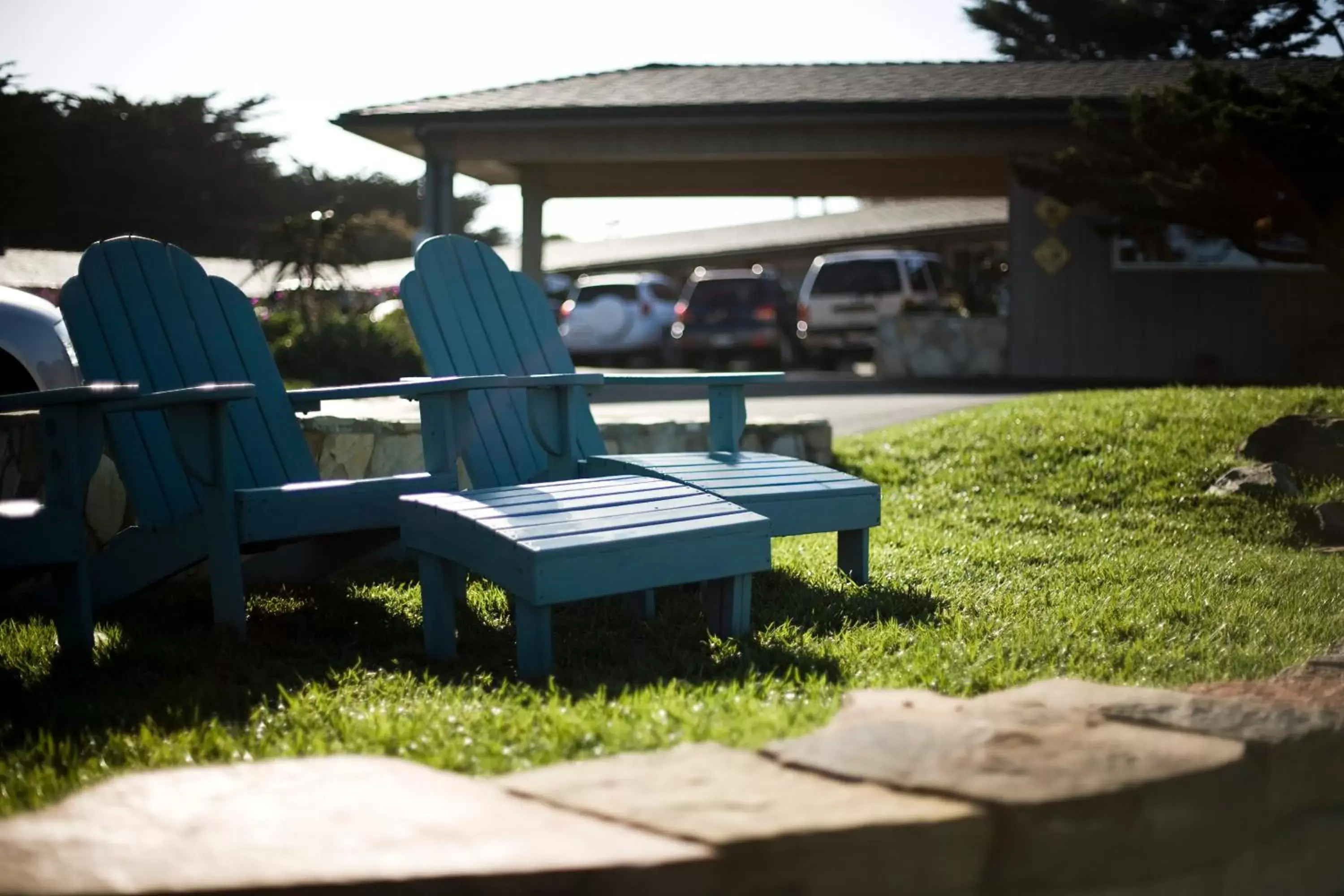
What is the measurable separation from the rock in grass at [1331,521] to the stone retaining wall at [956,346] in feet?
32.5

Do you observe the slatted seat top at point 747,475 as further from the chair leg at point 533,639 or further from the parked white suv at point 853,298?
the parked white suv at point 853,298

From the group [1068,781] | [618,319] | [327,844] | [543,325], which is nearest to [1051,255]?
[618,319]

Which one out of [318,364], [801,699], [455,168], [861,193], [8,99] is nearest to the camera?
[801,699]

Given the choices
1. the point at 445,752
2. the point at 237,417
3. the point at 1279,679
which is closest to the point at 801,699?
the point at 445,752

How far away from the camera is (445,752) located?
281 cm

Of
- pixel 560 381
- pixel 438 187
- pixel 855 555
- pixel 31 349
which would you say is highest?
pixel 438 187

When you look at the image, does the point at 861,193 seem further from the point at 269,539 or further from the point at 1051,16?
the point at 269,539

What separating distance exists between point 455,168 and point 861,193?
296 inches

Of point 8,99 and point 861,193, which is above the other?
point 8,99

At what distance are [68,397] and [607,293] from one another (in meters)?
18.4

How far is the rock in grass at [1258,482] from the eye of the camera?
6270mm

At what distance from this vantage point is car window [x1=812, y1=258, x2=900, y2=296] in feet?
64.4

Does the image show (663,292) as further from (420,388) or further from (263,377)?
(420,388)

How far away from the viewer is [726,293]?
64.0 ft
